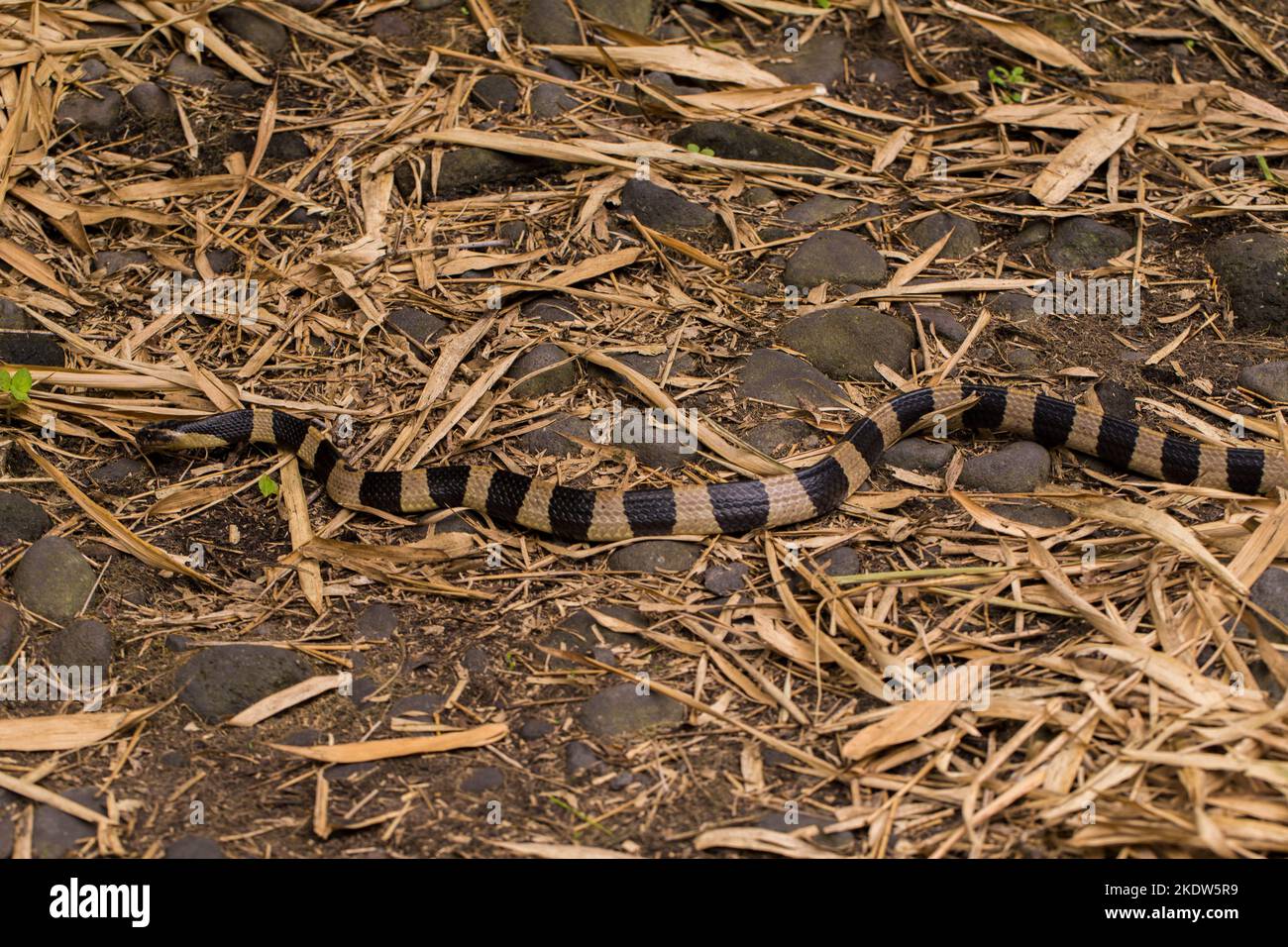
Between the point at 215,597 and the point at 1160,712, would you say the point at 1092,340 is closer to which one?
the point at 1160,712

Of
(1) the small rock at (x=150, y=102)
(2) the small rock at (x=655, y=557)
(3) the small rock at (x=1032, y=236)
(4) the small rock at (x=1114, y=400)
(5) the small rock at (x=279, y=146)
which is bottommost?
(2) the small rock at (x=655, y=557)

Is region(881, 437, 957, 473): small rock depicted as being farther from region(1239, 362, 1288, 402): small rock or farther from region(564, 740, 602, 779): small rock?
region(564, 740, 602, 779): small rock

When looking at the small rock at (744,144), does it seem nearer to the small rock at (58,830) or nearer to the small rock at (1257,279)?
the small rock at (1257,279)

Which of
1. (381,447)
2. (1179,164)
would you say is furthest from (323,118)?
(1179,164)

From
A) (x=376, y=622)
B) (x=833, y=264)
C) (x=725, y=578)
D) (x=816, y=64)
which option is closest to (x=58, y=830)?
(x=376, y=622)

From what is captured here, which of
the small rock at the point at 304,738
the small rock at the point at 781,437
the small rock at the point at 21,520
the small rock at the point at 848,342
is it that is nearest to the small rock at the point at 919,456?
the small rock at the point at 781,437

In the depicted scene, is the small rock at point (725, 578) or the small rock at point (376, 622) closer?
the small rock at point (376, 622)

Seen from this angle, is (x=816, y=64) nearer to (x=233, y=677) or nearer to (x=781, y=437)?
(x=781, y=437)
